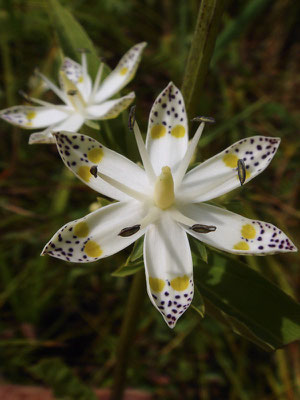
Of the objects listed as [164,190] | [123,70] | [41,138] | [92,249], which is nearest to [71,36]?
[123,70]

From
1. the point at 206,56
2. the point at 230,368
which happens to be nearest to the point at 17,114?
the point at 206,56

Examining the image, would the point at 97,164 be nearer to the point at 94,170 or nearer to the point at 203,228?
the point at 94,170

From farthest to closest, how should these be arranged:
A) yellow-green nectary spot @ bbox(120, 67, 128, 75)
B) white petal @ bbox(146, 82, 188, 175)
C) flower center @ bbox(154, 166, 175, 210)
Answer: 1. yellow-green nectary spot @ bbox(120, 67, 128, 75)
2. white petal @ bbox(146, 82, 188, 175)
3. flower center @ bbox(154, 166, 175, 210)

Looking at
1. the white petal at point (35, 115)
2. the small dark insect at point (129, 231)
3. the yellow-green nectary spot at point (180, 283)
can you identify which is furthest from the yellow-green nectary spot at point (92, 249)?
the white petal at point (35, 115)

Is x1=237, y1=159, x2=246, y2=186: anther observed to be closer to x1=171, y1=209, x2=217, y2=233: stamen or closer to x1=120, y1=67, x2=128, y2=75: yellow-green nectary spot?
x1=171, y1=209, x2=217, y2=233: stamen

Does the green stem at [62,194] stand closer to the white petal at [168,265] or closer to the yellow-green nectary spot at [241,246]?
the white petal at [168,265]

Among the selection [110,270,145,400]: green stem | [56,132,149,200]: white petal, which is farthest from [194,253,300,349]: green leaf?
[56,132,149,200]: white petal
